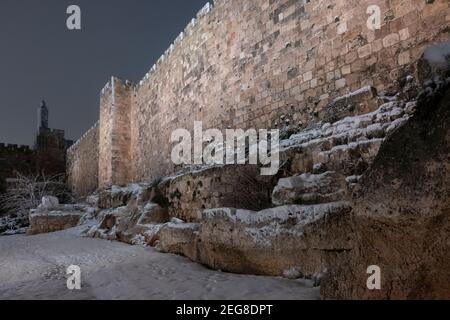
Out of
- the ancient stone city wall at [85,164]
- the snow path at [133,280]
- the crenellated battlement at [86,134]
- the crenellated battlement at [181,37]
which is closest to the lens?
the snow path at [133,280]

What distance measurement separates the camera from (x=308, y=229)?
9.63ft

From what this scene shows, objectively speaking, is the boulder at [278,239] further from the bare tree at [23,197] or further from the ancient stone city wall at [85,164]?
the ancient stone city wall at [85,164]

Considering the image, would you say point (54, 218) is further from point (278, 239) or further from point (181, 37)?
point (278, 239)

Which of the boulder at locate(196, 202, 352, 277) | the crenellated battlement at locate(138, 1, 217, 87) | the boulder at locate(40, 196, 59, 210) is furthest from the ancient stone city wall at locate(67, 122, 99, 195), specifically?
the boulder at locate(196, 202, 352, 277)

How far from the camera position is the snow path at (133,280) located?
2.75 metres

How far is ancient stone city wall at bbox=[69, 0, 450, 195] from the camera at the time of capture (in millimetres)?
4520

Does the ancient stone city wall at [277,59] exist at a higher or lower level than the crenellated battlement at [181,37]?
lower

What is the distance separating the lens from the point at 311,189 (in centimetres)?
338

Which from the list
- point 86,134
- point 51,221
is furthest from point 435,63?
point 86,134

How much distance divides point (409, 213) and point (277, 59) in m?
5.08

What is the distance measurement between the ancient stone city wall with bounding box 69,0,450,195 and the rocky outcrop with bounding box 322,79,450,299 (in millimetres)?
2841

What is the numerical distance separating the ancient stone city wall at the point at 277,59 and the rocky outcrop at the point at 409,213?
2.84 m

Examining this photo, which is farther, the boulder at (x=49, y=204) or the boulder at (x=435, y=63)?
the boulder at (x=49, y=204)

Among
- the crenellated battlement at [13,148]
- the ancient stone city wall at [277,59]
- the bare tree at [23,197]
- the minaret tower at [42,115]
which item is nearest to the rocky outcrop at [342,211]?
the ancient stone city wall at [277,59]
